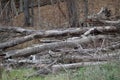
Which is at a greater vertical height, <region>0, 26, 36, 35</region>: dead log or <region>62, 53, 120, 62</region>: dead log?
<region>0, 26, 36, 35</region>: dead log

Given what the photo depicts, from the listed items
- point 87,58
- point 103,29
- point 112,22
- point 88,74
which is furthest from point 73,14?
point 88,74

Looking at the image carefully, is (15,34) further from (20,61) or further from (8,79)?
(8,79)

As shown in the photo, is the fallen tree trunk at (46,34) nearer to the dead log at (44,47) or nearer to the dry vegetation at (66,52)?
the dry vegetation at (66,52)

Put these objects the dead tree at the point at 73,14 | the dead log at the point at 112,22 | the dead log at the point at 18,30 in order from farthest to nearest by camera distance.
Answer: the dead tree at the point at 73,14 < the dead log at the point at 18,30 < the dead log at the point at 112,22

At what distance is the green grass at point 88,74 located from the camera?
5520 mm

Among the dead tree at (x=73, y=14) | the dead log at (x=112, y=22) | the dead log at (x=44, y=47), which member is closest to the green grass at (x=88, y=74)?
the dead log at (x=44, y=47)

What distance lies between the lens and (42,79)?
266 inches

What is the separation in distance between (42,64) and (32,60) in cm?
65

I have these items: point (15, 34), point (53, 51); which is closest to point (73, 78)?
point (53, 51)

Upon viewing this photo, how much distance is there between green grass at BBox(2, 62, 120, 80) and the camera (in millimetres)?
5520

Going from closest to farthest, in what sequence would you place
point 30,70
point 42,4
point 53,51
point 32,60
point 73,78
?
point 73,78, point 30,70, point 32,60, point 53,51, point 42,4

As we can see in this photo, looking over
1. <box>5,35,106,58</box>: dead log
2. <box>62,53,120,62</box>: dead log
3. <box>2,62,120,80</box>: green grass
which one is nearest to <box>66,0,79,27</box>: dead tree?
<box>5,35,106,58</box>: dead log

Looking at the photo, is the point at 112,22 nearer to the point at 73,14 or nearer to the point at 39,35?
the point at 73,14

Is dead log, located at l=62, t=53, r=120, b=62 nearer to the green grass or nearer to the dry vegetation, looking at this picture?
the dry vegetation
